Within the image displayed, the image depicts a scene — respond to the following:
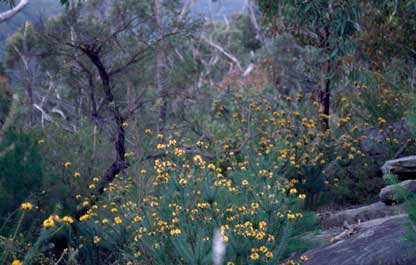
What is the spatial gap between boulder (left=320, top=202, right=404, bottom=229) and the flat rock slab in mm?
564

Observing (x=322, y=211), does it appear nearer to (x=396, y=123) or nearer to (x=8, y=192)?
(x=396, y=123)

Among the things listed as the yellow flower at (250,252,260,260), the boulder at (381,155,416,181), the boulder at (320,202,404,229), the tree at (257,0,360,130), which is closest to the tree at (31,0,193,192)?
the tree at (257,0,360,130)

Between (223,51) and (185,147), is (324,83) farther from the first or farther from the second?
(223,51)

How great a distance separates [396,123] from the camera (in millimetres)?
8734

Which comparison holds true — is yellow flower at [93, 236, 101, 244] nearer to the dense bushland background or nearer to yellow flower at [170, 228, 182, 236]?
the dense bushland background

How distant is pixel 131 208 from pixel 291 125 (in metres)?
3.58

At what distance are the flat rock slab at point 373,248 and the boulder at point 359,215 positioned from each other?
0.56m

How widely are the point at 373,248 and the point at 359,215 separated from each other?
Result: 5.34ft

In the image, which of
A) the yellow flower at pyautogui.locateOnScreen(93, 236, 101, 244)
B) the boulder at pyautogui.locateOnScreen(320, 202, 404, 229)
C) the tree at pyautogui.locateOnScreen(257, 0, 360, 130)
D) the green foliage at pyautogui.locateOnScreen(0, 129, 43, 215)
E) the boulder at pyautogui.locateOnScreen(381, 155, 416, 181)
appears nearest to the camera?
the yellow flower at pyautogui.locateOnScreen(93, 236, 101, 244)

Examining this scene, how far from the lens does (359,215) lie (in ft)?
22.1

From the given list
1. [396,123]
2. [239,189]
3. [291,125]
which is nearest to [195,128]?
[291,125]

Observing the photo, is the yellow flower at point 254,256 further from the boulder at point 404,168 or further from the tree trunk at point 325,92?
the tree trunk at point 325,92

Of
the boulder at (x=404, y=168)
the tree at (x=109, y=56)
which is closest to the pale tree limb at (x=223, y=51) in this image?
the tree at (x=109, y=56)

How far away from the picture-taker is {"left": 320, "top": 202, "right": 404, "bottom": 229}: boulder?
6609mm
